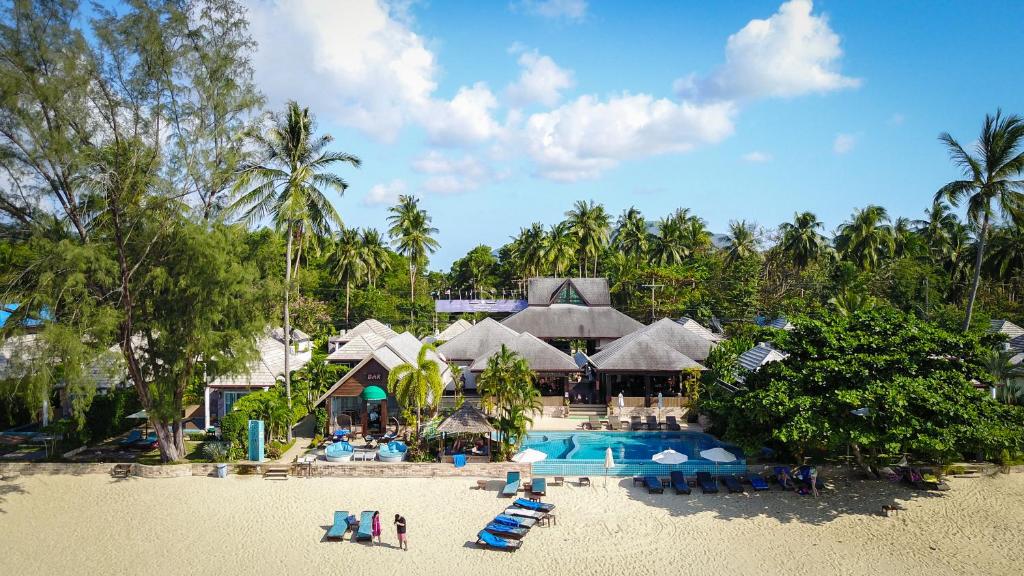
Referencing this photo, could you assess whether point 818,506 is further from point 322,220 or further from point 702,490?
point 322,220

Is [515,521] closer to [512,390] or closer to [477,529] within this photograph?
[477,529]

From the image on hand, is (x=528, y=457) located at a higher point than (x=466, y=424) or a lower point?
lower

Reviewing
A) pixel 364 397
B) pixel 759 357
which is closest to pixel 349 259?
pixel 364 397

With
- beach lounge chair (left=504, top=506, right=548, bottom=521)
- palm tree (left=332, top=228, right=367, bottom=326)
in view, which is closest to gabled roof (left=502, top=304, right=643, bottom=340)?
palm tree (left=332, top=228, right=367, bottom=326)

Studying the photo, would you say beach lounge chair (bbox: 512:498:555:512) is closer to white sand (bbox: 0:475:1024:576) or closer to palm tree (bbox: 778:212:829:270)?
white sand (bbox: 0:475:1024:576)

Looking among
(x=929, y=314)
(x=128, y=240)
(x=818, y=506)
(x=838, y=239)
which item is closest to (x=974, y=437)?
(x=818, y=506)
